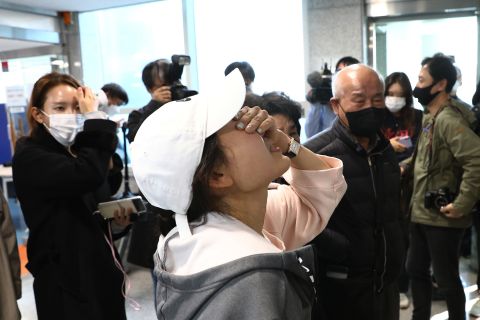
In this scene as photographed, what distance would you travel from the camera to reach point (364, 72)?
5.98 feet

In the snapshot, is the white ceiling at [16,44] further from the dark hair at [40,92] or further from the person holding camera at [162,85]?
the dark hair at [40,92]

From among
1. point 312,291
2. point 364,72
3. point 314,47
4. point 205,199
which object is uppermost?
point 314,47

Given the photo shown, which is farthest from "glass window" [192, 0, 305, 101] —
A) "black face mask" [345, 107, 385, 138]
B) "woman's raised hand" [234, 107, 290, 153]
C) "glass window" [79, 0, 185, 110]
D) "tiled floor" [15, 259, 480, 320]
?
"woman's raised hand" [234, 107, 290, 153]

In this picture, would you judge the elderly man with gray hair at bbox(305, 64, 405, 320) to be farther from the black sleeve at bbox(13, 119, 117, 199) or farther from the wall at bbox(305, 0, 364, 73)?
the wall at bbox(305, 0, 364, 73)

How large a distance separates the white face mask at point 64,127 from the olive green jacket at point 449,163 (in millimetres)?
1812

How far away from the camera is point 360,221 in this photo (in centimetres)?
173

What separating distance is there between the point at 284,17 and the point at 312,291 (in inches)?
182

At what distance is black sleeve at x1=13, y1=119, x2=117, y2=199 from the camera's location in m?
1.77

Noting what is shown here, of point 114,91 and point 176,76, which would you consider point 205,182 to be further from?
point 114,91

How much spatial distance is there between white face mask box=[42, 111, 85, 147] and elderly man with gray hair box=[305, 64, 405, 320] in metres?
1.04

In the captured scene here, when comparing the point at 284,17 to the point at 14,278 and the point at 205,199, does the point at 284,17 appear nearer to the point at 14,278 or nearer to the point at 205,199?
the point at 14,278

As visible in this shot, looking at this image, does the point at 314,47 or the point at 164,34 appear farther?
the point at 164,34

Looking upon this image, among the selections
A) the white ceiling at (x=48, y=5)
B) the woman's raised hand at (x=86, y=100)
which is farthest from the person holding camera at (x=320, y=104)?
the white ceiling at (x=48, y=5)

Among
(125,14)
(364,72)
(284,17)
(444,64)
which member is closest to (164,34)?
(125,14)
